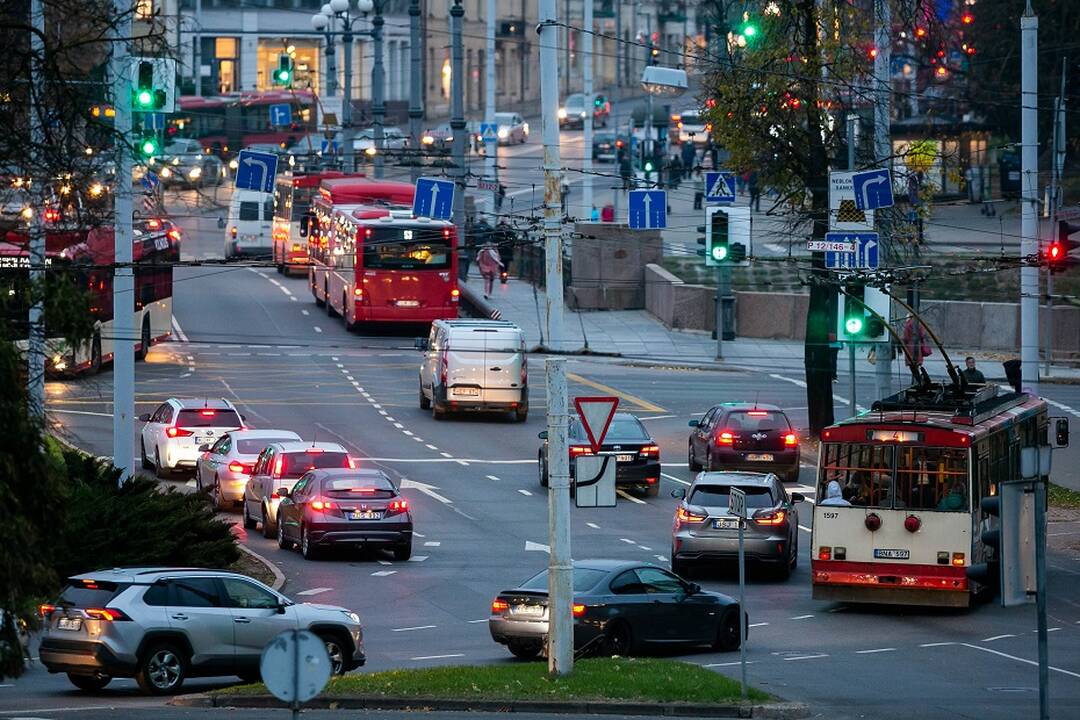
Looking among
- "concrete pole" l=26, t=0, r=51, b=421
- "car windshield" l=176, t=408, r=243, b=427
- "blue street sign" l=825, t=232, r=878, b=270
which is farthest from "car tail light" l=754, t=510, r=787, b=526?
"concrete pole" l=26, t=0, r=51, b=421

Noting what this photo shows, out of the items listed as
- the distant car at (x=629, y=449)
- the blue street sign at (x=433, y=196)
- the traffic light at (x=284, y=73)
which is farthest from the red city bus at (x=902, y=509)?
the traffic light at (x=284, y=73)

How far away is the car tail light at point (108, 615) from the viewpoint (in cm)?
2084

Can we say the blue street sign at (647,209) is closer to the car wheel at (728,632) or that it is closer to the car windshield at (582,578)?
the car wheel at (728,632)

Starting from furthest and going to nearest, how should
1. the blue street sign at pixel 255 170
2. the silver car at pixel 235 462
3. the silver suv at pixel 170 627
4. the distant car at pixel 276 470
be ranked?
1. the blue street sign at pixel 255 170
2. the silver car at pixel 235 462
3. the distant car at pixel 276 470
4. the silver suv at pixel 170 627

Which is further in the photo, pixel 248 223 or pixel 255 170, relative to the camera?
pixel 248 223

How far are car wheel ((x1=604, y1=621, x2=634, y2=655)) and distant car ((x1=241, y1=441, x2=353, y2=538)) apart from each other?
1025 centimetres

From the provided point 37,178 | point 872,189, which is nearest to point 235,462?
point 872,189

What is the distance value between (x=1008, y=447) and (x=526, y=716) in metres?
12.6

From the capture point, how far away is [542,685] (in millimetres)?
20391

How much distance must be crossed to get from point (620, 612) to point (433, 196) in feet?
67.6

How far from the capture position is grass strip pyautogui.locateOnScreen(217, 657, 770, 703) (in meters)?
20.1

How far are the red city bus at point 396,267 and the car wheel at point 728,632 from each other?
31.2 m

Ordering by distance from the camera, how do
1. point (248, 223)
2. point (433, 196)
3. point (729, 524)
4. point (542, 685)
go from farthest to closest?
point (248, 223)
point (433, 196)
point (729, 524)
point (542, 685)

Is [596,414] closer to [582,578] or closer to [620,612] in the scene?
[582,578]
